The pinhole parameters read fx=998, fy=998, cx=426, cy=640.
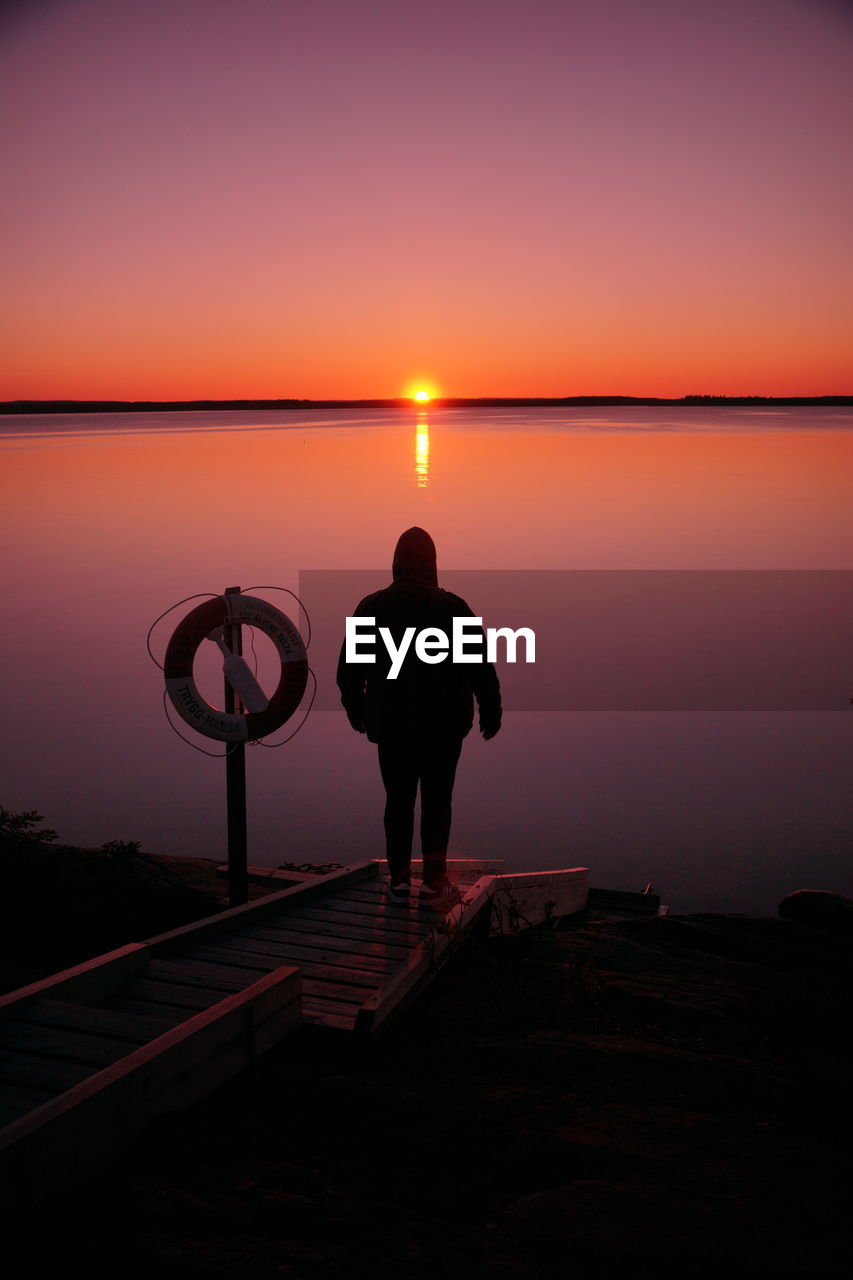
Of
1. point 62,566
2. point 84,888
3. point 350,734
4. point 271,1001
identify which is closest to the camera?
point 271,1001

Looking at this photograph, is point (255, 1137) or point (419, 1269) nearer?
point (419, 1269)

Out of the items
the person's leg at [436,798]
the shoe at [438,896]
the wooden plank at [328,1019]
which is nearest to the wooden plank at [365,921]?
the shoe at [438,896]

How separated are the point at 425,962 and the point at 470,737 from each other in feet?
20.7

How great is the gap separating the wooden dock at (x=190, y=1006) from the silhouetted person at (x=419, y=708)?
11.8 inches

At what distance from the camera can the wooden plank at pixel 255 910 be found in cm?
404

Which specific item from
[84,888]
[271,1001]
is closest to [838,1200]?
[271,1001]

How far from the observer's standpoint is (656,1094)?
Result: 3176mm

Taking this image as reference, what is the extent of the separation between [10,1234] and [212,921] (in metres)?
2.07

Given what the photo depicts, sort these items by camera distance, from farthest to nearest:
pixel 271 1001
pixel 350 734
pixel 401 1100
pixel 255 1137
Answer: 1. pixel 350 734
2. pixel 271 1001
3. pixel 401 1100
4. pixel 255 1137

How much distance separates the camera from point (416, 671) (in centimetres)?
460

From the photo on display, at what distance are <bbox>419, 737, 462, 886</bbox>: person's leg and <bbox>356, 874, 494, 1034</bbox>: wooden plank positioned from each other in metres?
0.21

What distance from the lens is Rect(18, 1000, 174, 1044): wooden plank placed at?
304 centimetres

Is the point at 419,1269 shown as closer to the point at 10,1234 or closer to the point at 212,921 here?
the point at 10,1234

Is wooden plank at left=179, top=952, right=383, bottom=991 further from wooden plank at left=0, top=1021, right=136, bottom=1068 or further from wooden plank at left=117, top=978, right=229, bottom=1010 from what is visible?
wooden plank at left=0, top=1021, right=136, bottom=1068
